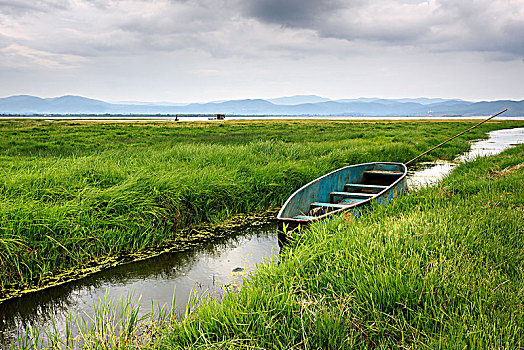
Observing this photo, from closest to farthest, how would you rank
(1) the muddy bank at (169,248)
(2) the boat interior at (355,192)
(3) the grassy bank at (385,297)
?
(3) the grassy bank at (385,297) → (1) the muddy bank at (169,248) → (2) the boat interior at (355,192)

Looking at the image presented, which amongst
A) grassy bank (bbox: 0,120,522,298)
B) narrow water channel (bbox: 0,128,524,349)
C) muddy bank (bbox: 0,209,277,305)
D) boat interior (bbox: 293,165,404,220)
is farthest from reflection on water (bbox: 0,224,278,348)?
boat interior (bbox: 293,165,404,220)

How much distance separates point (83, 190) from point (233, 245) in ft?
8.74

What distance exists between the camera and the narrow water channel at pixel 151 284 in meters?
4.36

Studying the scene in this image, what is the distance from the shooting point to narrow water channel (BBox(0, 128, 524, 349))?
436 centimetres

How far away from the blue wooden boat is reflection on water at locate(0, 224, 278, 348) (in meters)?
0.86

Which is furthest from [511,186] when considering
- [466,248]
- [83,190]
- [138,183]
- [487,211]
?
[83,190]

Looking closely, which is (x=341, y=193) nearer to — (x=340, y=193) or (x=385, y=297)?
(x=340, y=193)

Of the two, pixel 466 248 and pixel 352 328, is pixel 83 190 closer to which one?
pixel 352 328

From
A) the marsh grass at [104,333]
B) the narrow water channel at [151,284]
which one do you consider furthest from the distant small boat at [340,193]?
the marsh grass at [104,333]

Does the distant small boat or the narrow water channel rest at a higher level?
the distant small boat

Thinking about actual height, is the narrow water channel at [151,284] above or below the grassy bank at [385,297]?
below

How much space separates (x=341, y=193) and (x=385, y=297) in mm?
4883

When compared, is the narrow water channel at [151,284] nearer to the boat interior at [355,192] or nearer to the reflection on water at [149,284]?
the reflection on water at [149,284]

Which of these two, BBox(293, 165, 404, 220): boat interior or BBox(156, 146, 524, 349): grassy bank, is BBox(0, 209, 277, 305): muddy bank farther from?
BBox(156, 146, 524, 349): grassy bank
